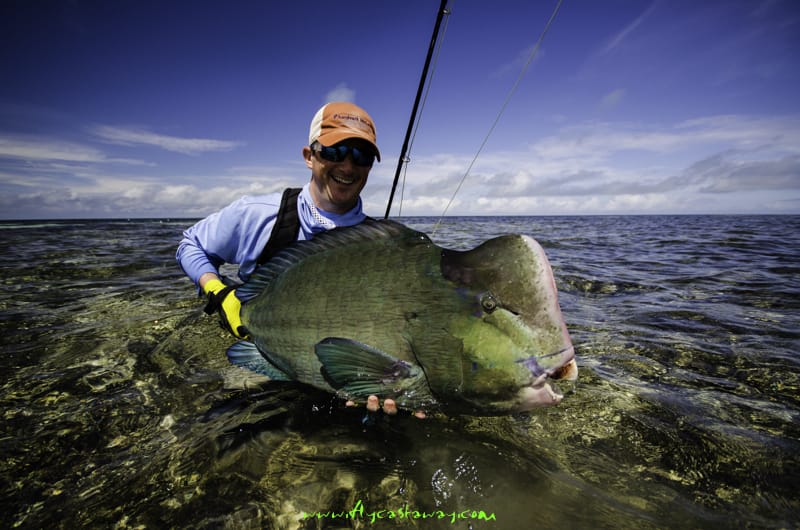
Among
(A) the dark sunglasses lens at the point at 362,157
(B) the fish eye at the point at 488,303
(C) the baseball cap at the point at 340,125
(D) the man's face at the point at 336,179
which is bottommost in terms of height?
(B) the fish eye at the point at 488,303

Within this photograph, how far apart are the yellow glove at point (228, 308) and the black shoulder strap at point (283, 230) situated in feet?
1.64

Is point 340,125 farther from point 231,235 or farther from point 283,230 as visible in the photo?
point 231,235

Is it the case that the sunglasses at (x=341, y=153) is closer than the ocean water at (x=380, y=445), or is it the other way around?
the ocean water at (x=380, y=445)

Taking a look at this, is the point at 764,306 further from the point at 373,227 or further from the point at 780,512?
the point at 373,227

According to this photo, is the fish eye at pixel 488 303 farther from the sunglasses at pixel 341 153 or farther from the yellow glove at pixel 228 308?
the sunglasses at pixel 341 153

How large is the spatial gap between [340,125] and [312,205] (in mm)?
718

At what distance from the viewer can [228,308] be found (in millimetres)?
2549

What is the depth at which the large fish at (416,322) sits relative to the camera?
1.77m

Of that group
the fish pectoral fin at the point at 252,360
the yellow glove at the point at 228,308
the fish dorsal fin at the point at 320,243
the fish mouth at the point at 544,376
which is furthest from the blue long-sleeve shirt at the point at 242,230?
the fish mouth at the point at 544,376

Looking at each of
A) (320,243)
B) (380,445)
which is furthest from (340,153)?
(380,445)

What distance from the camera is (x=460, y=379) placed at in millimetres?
1845

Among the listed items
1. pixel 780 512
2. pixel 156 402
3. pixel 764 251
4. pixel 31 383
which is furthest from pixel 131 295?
pixel 764 251

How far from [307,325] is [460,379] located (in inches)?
36.4

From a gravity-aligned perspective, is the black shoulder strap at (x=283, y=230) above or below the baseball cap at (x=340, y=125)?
below
